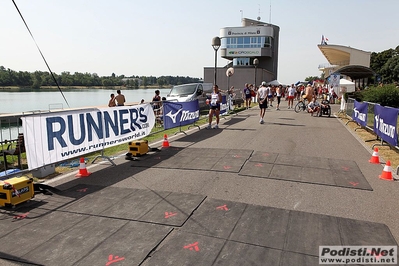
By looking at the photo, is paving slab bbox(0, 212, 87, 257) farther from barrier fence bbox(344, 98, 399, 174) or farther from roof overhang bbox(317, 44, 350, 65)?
roof overhang bbox(317, 44, 350, 65)

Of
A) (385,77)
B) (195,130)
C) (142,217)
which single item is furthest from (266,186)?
(385,77)

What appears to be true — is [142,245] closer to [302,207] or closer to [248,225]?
[248,225]

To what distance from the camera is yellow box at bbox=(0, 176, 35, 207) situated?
4895 millimetres

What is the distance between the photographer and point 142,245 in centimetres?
368

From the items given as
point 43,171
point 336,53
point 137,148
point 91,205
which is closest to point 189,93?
point 137,148

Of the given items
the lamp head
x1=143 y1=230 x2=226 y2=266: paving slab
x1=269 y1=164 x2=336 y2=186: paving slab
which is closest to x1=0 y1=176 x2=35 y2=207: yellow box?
x1=143 y1=230 x2=226 y2=266: paving slab

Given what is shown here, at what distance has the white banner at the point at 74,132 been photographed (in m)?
5.95

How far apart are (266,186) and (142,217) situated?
258cm

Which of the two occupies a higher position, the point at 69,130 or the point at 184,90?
the point at 184,90

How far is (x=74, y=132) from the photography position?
6875 millimetres

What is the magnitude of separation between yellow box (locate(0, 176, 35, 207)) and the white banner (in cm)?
81

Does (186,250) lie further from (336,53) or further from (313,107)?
(336,53)

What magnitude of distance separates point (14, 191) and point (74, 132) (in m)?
2.18

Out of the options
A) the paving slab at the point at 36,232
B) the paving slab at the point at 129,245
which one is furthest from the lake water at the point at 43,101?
the paving slab at the point at 129,245
